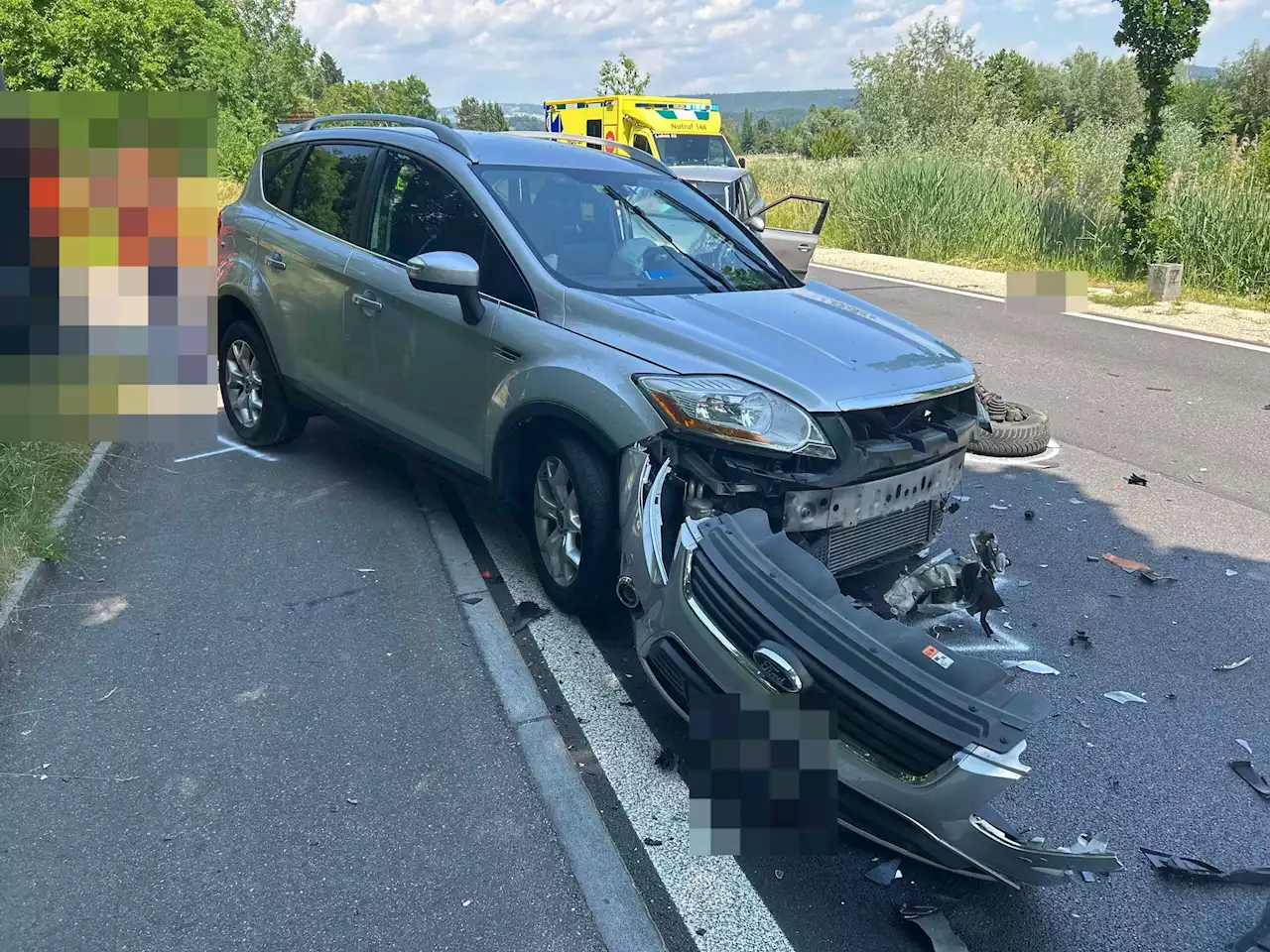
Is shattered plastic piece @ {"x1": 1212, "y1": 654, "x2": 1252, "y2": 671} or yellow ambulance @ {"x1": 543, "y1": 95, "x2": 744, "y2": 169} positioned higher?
yellow ambulance @ {"x1": 543, "y1": 95, "x2": 744, "y2": 169}

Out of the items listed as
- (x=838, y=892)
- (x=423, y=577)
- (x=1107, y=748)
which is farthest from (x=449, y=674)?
(x=1107, y=748)

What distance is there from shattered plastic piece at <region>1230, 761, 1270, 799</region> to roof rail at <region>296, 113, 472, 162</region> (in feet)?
13.2

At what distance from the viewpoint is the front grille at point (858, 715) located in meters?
2.41

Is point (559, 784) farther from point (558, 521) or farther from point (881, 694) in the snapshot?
point (558, 521)

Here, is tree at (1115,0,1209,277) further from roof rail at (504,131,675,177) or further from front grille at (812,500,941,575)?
front grille at (812,500,941,575)

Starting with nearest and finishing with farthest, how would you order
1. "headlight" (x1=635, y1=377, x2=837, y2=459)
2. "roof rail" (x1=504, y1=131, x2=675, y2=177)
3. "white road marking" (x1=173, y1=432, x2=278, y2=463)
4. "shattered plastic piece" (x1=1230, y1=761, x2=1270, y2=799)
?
"shattered plastic piece" (x1=1230, y1=761, x2=1270, y2=799) < "headlight" (x1=635, y1=377, x2=837, y2=459) < "roof rail" (x1=504, y1=131, x2=675, y2=177) < "white road marking" (x1=173, y1=432, x2=278, y2=463)

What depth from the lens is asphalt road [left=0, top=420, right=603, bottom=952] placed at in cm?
267

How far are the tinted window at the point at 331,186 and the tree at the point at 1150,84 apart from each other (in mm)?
12279

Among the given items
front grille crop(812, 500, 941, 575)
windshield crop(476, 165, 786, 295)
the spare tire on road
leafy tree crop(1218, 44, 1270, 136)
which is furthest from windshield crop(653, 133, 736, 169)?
leafy tree crop(1218, 44, 1270, 136)

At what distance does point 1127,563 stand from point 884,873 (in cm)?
291

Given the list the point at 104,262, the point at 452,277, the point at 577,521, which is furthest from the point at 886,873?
the point at 104,262

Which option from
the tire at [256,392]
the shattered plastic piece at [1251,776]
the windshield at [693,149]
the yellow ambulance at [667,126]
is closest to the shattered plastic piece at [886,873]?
the shattered plastic piece at [1251,776]

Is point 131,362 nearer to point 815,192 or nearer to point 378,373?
point 378,373

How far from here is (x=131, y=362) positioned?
232 inches
